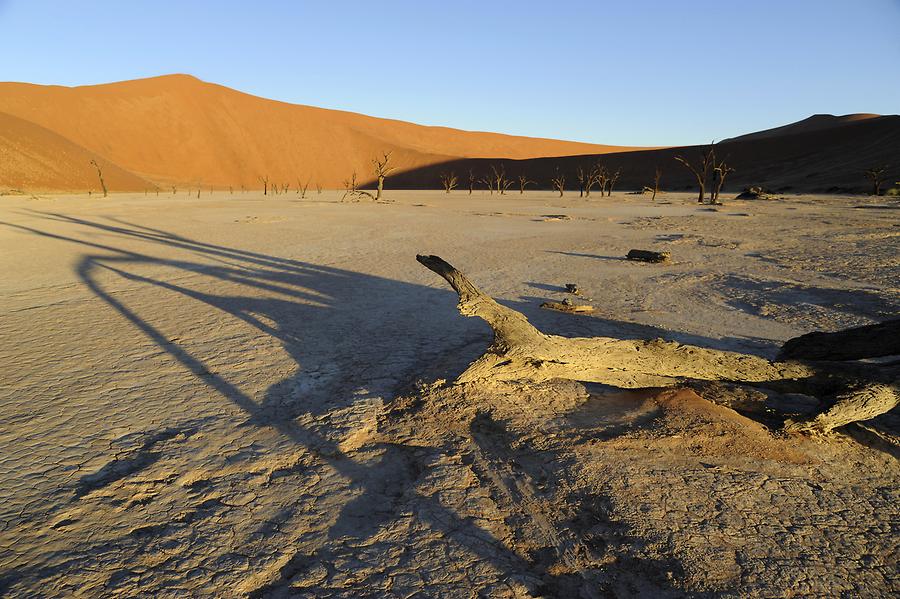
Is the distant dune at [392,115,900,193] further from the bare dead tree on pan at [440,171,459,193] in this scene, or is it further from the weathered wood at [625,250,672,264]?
the weathered wood at [625,250,672,264]

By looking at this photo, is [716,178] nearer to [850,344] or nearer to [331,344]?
[850,344]

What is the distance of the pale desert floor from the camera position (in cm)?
222

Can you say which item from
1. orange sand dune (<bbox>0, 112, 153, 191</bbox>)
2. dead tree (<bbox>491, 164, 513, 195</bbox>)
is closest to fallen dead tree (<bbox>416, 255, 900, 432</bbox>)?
dead tree (<bbox>491, 164, 513, 195</bbox>)

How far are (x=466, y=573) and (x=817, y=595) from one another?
1382 millimetres

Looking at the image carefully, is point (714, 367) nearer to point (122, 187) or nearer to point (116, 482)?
point (116, 482)

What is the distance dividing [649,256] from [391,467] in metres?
8.24

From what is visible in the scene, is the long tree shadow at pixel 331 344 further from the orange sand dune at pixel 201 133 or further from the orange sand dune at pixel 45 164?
the orange sand dune at pixel 201 133

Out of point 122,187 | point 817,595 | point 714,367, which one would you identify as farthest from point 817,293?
point 122,187

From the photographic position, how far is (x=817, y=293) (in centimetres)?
722

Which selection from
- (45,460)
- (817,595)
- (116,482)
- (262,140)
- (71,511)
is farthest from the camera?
(262,140)

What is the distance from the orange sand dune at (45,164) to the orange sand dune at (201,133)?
366mm

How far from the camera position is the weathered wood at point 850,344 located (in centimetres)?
344

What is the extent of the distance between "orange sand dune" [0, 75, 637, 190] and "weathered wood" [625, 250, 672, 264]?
186 feet

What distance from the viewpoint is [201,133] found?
8012cm
